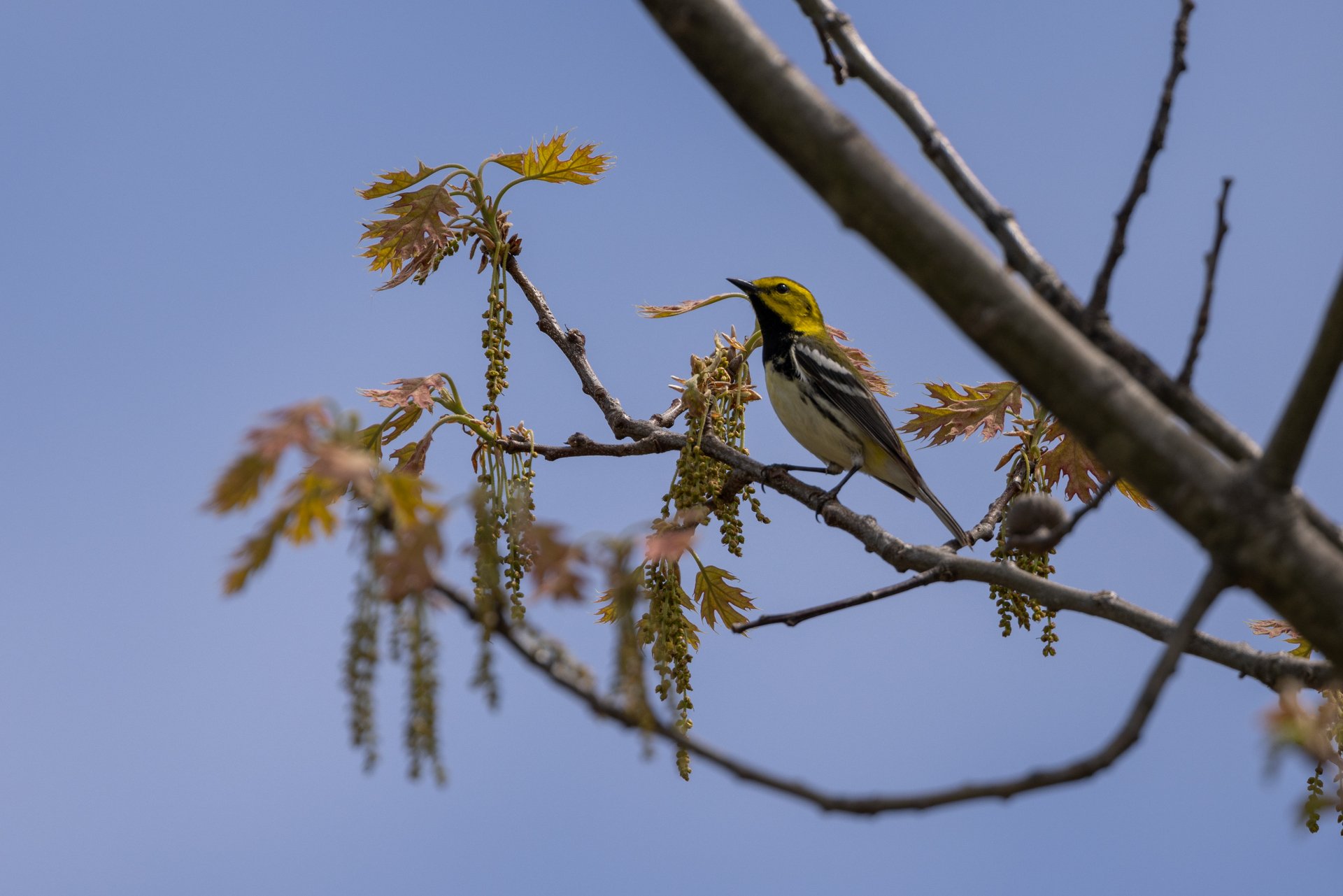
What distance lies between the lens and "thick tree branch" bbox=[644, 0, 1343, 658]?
2.01 m

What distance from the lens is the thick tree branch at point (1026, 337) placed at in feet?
6.58

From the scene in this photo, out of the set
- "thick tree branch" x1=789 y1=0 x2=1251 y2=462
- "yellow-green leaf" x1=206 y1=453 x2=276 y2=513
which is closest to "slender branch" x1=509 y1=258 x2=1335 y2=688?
"thick tree branch" x1=789 y1=0 x2=1251 y2=462

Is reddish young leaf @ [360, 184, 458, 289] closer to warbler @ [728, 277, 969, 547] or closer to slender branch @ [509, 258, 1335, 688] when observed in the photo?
slender branch @ [509, 258, 1335, 688]

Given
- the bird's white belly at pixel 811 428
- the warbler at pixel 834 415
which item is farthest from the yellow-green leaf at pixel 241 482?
the bird's white belly at pixel 811 428

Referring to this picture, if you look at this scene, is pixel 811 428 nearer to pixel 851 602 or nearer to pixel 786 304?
pixel 786 304

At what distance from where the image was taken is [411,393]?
4.51 meters

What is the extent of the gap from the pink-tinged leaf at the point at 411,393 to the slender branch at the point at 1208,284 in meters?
2.88

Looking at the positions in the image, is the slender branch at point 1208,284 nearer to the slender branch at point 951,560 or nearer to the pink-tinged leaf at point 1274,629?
the slender branch at point 951,560

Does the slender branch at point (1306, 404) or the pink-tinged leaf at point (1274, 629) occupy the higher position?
the pink-tinged leaf at point (1274, 629)

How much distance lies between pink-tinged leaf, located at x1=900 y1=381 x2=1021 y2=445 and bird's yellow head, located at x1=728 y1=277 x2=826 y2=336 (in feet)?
8.18

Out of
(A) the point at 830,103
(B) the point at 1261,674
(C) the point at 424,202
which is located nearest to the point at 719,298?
(C) the point at 424,202

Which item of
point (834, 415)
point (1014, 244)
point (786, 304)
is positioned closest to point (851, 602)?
point (1014, 244)

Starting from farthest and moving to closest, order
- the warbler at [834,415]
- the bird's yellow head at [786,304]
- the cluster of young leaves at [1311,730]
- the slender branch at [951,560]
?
the bird's yellow head at [786,304], the warbler at [834,415], the slender branch at [951,560], the cluster of young leaves at [1311,730]

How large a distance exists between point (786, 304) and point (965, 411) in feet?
9.69
